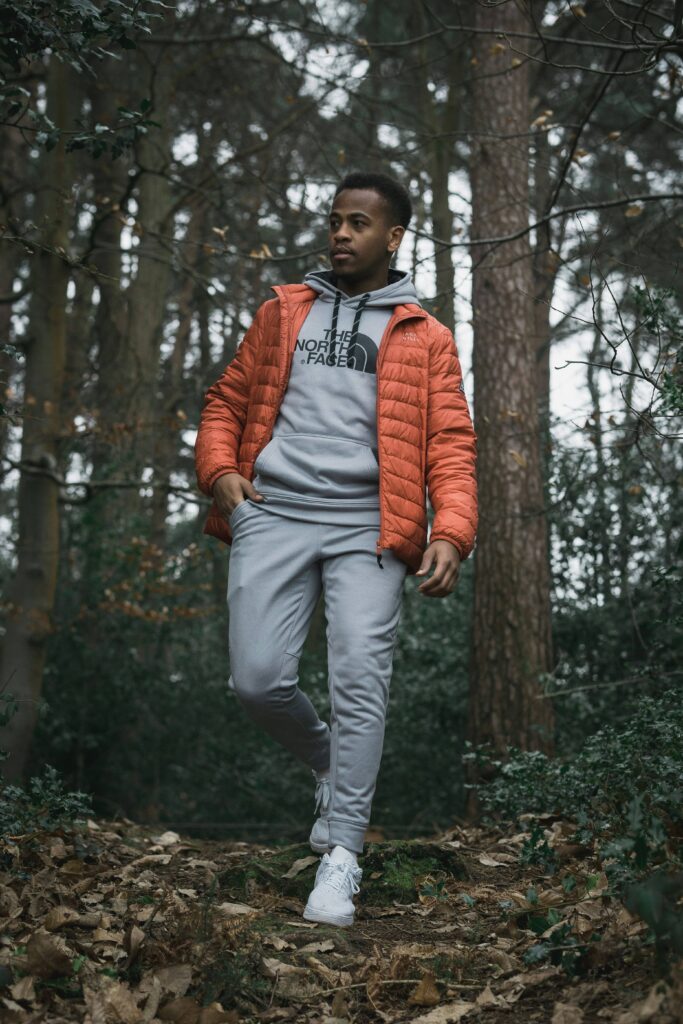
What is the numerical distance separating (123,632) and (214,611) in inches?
36.0

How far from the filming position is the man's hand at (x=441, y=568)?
344 centimetres

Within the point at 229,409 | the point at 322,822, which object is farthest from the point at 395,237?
the point at 322,822

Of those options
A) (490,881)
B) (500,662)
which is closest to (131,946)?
(490,881)

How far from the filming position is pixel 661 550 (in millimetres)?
7516

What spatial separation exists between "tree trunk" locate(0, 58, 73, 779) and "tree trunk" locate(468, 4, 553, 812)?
325 centimetres

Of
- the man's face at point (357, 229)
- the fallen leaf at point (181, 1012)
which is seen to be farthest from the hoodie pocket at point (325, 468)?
the fallen leaf at point (181, 1012)

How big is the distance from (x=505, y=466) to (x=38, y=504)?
12.0ft

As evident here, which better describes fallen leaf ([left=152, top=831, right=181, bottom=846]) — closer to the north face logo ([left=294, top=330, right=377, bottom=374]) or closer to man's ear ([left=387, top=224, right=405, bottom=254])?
the north face logo ([left=294, top=330, right=377, bottom=374])

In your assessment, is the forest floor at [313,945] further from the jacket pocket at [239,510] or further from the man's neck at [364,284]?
the man's neck at [364,284]

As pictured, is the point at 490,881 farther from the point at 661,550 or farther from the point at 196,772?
the point at 196,772

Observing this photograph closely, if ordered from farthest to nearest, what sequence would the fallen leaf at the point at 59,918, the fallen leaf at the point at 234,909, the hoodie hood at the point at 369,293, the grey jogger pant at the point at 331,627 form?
the hoodie hood at the point at 369,293 → the grey jogger pant at the point at 331,627 → the fallen leaf at the point at 234,909 → the fallen leaf at the point at 59,918

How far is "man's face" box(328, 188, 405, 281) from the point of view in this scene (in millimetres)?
3975

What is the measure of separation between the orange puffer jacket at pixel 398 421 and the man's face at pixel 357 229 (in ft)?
0.66

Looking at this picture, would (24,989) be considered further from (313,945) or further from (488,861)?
(488,861)
